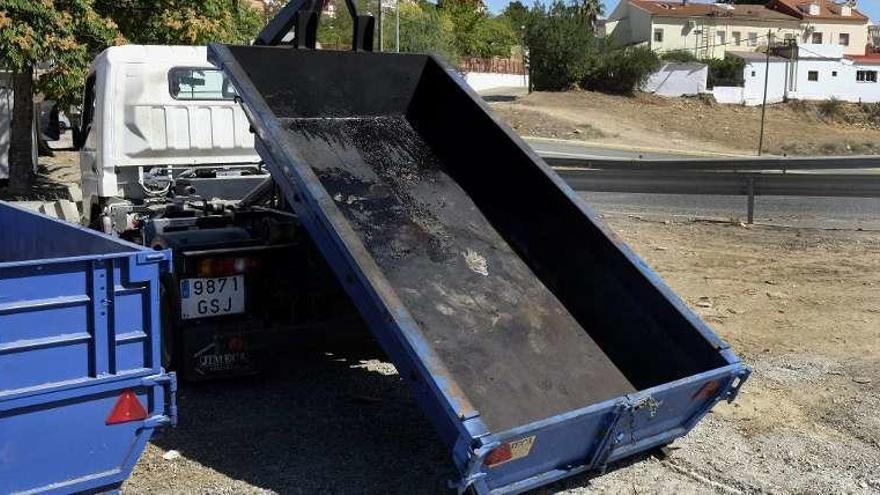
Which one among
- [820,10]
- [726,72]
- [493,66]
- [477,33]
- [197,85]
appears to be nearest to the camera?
[197,85]

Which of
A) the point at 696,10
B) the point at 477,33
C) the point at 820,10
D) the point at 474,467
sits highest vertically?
the point at 820,10

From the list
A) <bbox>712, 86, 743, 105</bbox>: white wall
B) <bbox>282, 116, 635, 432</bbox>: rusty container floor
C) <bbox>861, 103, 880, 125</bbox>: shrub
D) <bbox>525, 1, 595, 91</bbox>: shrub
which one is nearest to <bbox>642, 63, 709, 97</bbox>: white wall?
<bbox>712, 86, 743, 105</bbox>: white wall

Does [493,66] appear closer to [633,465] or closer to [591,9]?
[591,9]

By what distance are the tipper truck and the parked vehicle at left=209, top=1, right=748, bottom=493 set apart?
15 millimetres

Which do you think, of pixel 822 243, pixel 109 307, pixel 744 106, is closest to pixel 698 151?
pixel 744 106

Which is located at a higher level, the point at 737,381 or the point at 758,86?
the point at 758,86

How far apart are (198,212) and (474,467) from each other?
4.01 m

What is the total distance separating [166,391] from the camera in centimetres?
416

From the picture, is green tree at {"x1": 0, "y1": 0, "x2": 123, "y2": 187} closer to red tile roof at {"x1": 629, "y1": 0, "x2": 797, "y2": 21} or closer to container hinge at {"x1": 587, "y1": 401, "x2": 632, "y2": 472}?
container hinge at {"x1": 587, "y1": 401, "x2": 632, "y2": 472}

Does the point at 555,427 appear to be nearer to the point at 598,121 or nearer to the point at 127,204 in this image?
the point at 127,204

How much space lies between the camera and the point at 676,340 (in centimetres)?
547

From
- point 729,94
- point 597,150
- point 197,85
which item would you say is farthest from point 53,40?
point 729,94

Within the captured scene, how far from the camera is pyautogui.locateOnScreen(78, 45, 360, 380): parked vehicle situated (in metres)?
5.96

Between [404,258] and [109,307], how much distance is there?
238 cm
